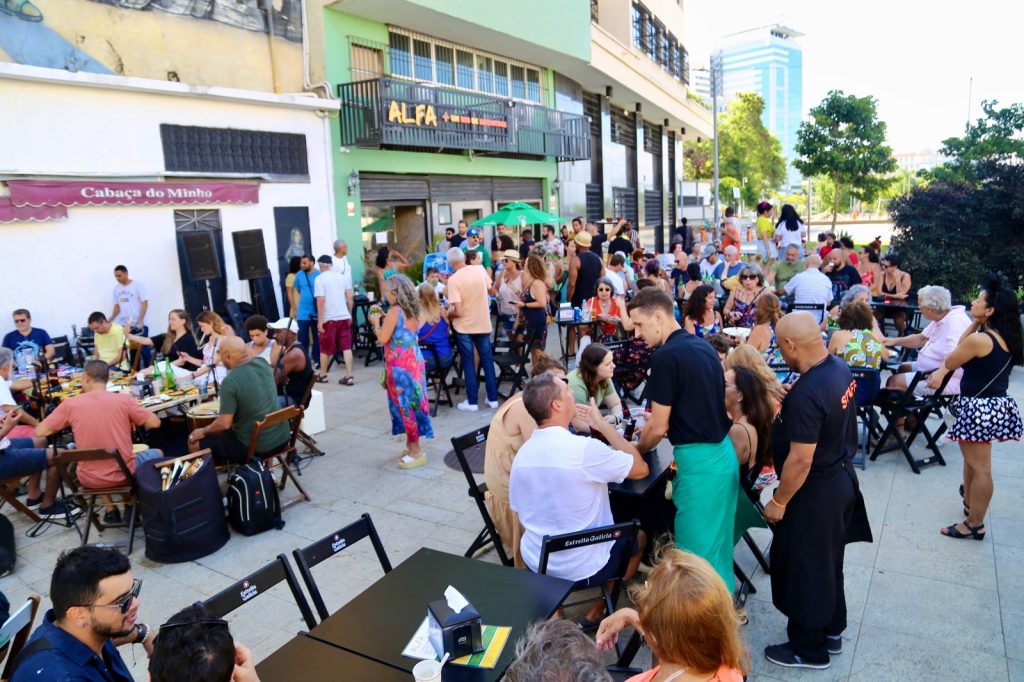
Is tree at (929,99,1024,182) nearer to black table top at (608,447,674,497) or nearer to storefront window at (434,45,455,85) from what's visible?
storefront window at (434,45,455,85)

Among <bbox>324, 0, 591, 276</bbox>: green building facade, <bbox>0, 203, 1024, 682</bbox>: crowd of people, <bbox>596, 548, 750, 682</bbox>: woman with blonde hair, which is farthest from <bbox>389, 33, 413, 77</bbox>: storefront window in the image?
<bbox>596, 548, 750, 682</bbox>: woman with blonde hair

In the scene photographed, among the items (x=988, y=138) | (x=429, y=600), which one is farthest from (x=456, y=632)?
(x=988, y=138)

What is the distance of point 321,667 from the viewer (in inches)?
94.7

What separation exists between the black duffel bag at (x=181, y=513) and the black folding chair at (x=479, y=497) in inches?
74.1

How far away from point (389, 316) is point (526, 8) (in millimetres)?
13167

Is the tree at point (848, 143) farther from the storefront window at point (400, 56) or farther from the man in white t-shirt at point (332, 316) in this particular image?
the man in white t-shirt at point (332, 316)

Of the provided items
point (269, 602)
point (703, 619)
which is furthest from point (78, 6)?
point (703, 619)

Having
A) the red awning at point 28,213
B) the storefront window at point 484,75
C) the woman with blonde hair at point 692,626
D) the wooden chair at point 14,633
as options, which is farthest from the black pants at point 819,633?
the storefront window at point 484,75

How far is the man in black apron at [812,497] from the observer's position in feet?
10.1

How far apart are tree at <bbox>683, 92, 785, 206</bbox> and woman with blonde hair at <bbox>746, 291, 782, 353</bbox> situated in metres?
42.2

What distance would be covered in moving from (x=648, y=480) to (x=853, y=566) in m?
1.56

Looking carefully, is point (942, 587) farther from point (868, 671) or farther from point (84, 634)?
point (84, 634)

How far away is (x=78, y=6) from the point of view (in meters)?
9.52

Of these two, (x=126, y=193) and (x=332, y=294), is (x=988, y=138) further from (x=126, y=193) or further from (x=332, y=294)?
(x=126, y=193)
